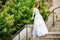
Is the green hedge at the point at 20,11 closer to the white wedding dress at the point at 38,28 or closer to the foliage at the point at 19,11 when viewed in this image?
the foliage at the point at 19,11

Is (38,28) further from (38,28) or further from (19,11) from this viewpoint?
(19,11)

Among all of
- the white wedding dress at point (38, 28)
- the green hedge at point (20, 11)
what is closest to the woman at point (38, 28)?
the white wedding dress at point (38, 28)

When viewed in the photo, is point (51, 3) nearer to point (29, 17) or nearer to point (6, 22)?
point (29, 17)

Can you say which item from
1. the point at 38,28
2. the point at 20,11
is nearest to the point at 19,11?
the point at 20,11

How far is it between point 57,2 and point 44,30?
31.2ft

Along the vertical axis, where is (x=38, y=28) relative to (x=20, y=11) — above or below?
below

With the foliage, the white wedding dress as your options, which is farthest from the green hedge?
the white wedding dress

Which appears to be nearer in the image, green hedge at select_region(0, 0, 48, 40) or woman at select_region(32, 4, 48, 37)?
woman at select_region(32, 4, 48, 37)

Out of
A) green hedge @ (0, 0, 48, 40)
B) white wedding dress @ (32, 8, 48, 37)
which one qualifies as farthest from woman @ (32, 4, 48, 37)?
green hedge @ (0, 0, 48, 40)

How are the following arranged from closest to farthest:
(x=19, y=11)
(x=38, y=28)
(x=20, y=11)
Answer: (x=38, y=28), (x=19, y=11), (x=20, y=11)

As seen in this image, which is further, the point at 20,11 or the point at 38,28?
the point at 20,11

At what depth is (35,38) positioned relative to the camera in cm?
1284

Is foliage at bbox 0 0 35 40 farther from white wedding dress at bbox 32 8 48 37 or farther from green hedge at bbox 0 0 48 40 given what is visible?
white wedding dress at bbox 32 8 48 37

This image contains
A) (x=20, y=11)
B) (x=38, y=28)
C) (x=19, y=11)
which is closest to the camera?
(x=38, y=28)
